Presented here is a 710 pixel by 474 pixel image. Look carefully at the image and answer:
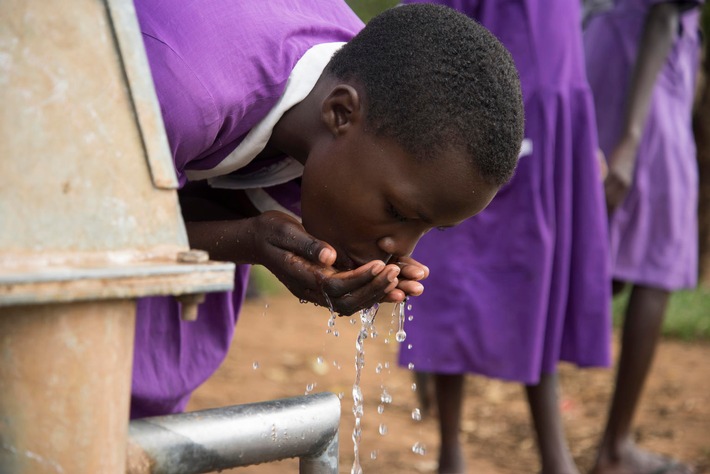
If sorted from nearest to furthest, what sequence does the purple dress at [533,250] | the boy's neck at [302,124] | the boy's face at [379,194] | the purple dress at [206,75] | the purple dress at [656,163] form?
the purple dress at [206,75], the boy's face at [379,194], the boy's neck at [302,124], the purple dress at [533,250], the purple dress at [656,163]

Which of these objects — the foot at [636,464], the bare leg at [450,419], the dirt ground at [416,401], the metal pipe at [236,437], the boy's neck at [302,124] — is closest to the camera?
the metal pipe at [236,437]

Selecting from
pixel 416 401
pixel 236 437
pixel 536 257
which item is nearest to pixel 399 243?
pixel 236 437

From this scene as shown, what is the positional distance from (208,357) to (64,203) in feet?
4.24

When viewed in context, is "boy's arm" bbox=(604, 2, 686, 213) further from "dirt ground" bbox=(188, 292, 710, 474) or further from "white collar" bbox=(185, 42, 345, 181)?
"white collar" bbox=(185, 42, 345, 181)

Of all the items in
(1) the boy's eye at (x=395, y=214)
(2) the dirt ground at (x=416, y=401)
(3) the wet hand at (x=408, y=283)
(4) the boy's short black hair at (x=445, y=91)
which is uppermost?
→ (4) the boy's short black hair at (x=445, y=91)

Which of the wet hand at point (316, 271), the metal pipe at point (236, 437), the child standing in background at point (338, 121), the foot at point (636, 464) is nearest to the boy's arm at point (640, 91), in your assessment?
the foot at point (636, 464)

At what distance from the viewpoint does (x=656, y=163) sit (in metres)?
3.63

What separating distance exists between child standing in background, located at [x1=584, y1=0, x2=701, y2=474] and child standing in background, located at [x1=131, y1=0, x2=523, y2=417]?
2009 mm

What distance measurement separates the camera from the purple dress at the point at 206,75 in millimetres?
1507

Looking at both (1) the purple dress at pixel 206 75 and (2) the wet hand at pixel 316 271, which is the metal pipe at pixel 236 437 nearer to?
(2) the wet hand at pixel 316 271

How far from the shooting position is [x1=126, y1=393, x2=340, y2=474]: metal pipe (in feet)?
3.14

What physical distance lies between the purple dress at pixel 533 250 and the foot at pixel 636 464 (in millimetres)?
525

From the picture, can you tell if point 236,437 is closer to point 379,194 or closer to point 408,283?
point 408,283

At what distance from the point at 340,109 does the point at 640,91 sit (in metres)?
2.11
